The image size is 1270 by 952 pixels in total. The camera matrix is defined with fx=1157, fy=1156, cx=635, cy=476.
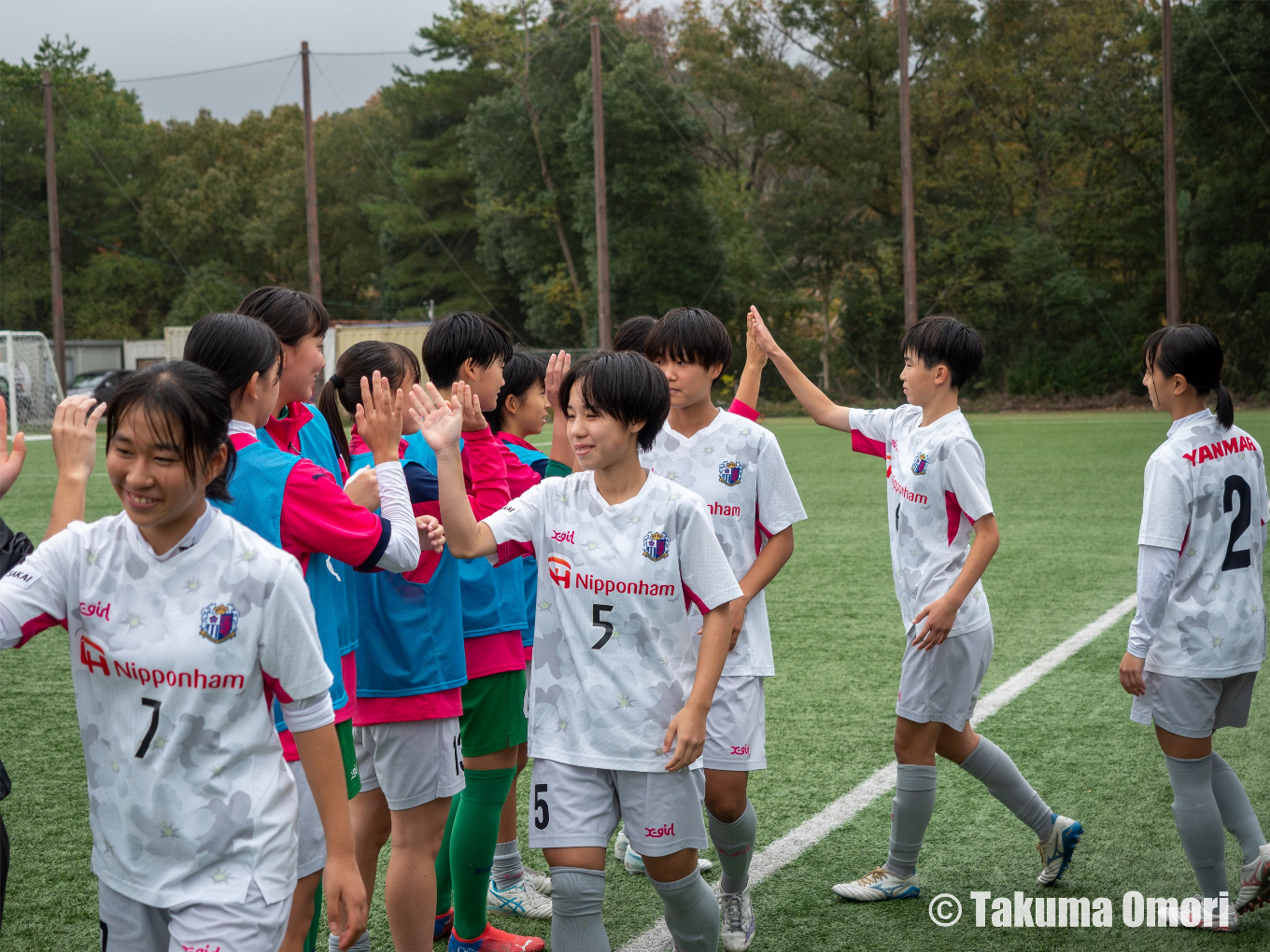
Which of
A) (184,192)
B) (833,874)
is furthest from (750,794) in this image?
(184,192)

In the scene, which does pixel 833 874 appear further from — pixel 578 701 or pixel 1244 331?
pixel 1244 331

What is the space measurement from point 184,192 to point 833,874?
4978 centimetres

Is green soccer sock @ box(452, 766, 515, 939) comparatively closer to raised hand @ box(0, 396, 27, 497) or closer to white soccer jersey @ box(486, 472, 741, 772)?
white soccer jersey @ box(486, 472, 741, 772)

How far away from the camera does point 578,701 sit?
254 cm

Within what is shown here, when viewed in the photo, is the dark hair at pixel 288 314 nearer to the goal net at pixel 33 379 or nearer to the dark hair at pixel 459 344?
the dark hair at pixel 459 344

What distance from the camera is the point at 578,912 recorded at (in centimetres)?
247

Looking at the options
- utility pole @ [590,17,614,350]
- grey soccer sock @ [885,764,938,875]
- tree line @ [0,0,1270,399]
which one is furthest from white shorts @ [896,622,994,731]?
tree line @ [0,0,1270,399]

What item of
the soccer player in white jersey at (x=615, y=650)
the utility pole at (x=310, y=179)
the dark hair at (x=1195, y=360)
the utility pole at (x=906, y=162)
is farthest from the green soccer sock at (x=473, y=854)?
the utility pole at (x=906, y=162)

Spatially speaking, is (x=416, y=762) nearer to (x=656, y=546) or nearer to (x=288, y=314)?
(x=656, y=546)

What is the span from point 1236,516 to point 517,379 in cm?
213

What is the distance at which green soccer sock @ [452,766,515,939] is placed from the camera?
3.09 meters

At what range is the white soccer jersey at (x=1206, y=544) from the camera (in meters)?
3.22

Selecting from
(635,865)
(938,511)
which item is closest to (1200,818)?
(938,511)

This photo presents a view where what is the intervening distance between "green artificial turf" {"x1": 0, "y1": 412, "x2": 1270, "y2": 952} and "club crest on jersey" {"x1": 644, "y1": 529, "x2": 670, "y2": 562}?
1415 mm
